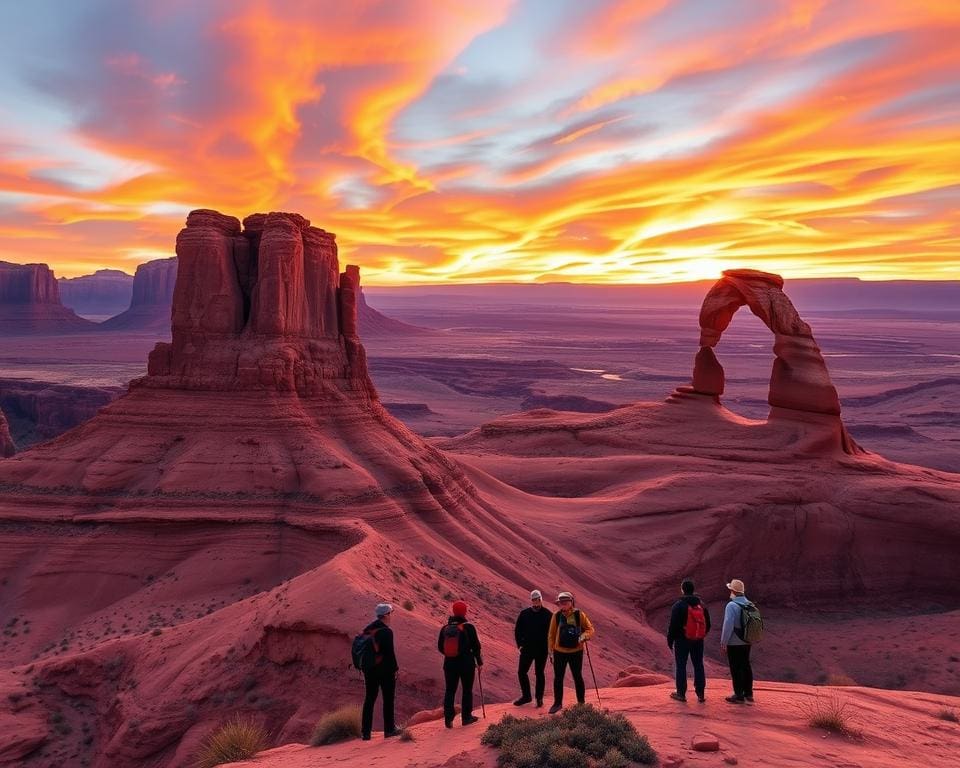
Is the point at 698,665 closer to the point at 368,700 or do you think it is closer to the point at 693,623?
the point at 693,623

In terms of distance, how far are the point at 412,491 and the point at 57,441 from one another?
11.3m

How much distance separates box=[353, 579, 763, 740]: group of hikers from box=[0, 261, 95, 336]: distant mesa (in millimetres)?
162530

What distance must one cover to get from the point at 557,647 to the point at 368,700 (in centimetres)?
258

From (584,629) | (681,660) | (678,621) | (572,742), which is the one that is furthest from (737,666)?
(572,742)

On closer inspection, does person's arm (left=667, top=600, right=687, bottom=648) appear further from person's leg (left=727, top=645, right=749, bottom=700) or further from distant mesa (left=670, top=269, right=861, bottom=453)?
distant mesa (left=670, top=269, right=861, bottom=453)

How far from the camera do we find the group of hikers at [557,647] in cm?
905

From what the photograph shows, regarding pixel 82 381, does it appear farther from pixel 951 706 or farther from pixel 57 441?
pixel 951 706

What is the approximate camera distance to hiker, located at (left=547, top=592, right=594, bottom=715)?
8.99 metres

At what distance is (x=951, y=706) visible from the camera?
1112 cm

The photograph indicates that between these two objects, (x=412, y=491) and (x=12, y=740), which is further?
(x=412, y=491)

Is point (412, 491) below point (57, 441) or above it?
below

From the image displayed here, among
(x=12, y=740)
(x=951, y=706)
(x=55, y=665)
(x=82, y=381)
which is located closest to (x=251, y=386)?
(x=55, y=665)

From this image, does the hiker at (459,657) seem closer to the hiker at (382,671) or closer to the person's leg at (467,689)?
the person's leg at (467,689)

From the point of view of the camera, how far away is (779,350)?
3550 centimetres
